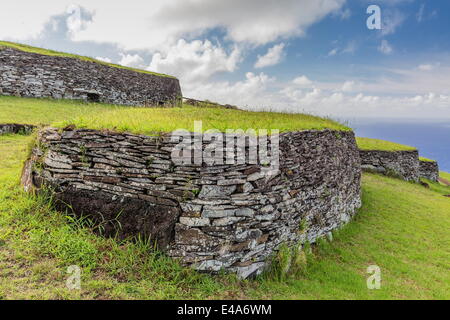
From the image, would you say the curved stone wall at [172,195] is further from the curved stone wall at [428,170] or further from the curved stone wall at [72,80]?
the curved stone wall at [428,170]

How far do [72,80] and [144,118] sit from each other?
17292mm

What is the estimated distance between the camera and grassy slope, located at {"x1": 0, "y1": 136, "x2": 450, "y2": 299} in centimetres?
435

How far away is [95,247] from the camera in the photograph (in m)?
5.04

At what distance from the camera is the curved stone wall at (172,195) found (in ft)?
16.4

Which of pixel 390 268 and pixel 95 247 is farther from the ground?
pixel 95 247

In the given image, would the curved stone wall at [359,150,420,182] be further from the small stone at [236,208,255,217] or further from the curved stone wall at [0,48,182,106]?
the small stone at [236,208,255,217]

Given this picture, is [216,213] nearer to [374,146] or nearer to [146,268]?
[146,268]

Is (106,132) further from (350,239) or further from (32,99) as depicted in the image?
(32,99)

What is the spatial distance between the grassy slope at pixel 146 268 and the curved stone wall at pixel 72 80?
10184 millimetres

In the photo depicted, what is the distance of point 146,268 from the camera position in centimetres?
482

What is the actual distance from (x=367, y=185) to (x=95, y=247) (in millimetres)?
15634

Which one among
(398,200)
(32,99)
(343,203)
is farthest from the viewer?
(32,99)

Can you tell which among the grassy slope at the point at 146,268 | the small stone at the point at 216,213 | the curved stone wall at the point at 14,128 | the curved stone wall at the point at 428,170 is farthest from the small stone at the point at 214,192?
the curved stone wall at the point at 428,170

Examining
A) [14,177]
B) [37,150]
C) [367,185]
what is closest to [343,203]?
[367,185]
